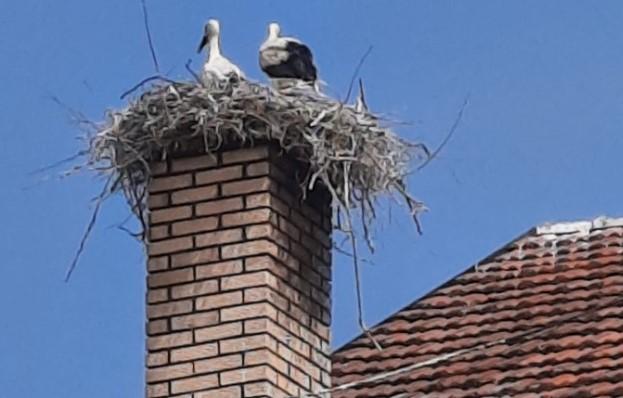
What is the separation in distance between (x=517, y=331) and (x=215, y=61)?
6.83 feet

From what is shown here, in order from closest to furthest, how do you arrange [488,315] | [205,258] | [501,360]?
[205,258]
[501,360]
[488,315]

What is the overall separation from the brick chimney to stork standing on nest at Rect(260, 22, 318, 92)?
958mm

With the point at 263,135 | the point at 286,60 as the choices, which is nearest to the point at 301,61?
the point at 286,60

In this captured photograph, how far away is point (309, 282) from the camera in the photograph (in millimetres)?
10883

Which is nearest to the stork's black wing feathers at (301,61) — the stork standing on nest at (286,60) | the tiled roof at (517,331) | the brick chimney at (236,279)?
the stork standing on nest at (286,60)

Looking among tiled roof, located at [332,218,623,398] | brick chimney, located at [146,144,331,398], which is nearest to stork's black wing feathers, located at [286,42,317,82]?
brick chimney, located at [146,144,331,398]

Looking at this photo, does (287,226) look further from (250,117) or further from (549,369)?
(549,369)

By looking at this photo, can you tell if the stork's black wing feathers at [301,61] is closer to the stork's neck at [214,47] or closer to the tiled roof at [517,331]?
the stork's neck at [214,47]

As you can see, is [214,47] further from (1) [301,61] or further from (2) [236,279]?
(2) [236,279]

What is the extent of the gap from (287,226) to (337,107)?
632mm

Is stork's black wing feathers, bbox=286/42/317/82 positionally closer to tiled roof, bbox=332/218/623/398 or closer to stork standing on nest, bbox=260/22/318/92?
stork standing on nest, bbox=260/22/318/92

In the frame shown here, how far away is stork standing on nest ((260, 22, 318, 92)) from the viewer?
38.8ft

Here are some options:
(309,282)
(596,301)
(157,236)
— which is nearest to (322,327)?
(309,282)

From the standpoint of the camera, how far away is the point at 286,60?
11.9m
